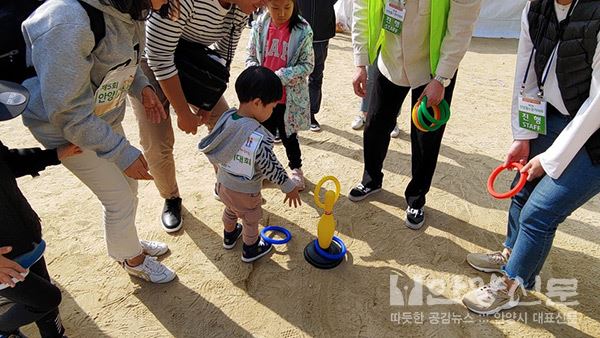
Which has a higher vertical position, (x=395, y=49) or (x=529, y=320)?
(x=395, y=49)

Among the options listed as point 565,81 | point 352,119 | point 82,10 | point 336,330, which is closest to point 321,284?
point 336,330

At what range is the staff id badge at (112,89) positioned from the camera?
1735mm

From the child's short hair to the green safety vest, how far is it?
0.81 m

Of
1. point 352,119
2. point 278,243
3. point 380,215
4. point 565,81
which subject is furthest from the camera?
point 352,119

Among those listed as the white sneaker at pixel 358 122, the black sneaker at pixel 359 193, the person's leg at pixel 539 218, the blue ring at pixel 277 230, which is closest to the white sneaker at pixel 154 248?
the blue ring at pixel 277 230

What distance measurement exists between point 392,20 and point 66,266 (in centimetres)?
229

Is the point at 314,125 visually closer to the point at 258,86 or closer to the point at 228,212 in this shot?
the point at 228,212

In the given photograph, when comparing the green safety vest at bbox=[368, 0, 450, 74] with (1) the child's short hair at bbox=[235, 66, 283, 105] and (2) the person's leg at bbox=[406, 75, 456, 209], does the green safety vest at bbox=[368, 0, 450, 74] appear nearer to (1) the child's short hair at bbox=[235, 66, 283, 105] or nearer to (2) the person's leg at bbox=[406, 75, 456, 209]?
(2) the person's leg at bbox=[406, 75, 456, 209]

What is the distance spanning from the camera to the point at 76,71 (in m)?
→ 1.51

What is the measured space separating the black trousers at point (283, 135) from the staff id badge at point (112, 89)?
1189mm

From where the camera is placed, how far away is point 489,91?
5.08 metres

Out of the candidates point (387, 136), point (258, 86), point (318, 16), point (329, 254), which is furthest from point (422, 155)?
point (318, 16)

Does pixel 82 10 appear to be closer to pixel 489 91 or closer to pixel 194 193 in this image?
pixel 194 193

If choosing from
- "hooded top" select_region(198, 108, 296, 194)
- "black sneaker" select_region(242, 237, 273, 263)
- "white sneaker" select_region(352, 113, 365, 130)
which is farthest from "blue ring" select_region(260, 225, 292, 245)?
"white sneaker" select_region(352, 113, 365, 130)
